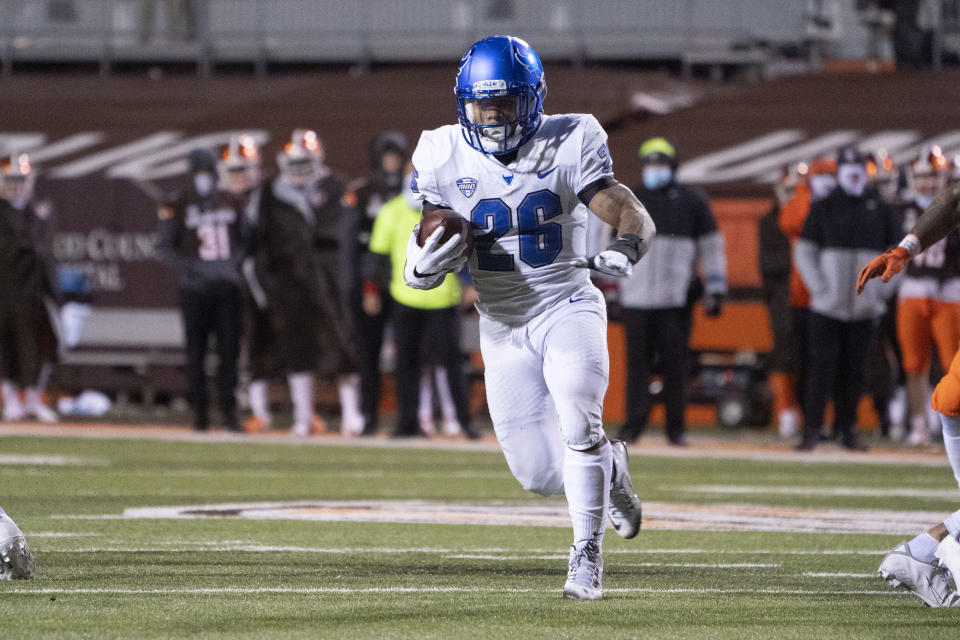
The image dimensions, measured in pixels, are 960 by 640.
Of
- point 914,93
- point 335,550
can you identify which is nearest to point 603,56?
point 914,93

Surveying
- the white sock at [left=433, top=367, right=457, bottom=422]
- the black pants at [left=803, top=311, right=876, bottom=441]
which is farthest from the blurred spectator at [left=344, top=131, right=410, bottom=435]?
the black pants at [left=803, top=311, right=876, bottom=441]

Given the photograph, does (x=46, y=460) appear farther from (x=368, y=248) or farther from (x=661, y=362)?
(x=661, y=362)

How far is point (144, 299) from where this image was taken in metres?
15.3

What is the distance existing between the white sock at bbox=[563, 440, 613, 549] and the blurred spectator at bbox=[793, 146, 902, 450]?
21.2 feet

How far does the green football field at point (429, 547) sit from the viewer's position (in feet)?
14.8

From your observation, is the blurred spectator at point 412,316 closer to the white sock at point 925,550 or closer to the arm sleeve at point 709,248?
the arm sleeve at point 709,248

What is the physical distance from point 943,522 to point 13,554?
8.74ft

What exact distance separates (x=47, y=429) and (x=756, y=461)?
16.8 feet

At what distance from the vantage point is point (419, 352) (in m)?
12.1

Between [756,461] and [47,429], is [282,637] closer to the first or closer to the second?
[756,461]

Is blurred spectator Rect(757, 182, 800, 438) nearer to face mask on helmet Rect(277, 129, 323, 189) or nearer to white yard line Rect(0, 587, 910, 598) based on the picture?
face mask on helmet Rect(277, 129, 323, 189)

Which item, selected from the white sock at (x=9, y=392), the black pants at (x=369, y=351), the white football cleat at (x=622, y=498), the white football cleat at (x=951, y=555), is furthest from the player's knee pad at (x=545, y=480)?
the white sock at (x=9, y=392)

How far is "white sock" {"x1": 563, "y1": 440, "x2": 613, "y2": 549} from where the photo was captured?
504 cm

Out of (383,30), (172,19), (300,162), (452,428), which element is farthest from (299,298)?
(172,19)
